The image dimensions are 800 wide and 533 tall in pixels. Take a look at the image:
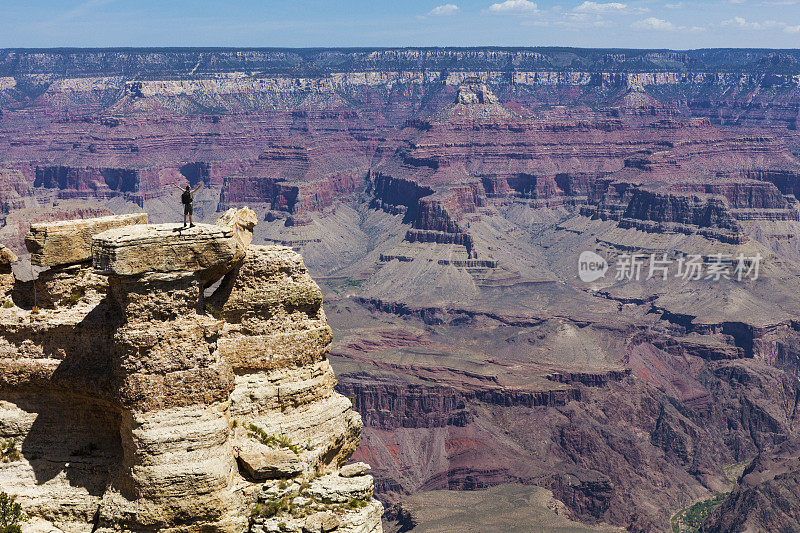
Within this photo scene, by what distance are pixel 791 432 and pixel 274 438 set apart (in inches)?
6220

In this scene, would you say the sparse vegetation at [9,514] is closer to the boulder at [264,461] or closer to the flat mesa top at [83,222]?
the boulder at [264,461]

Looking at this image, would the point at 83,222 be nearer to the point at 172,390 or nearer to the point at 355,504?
the point at 172,390

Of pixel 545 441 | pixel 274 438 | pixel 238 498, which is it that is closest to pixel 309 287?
pixel 274 438

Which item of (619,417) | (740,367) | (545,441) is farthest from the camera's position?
(740,367)

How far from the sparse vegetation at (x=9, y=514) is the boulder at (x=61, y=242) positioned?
843cm

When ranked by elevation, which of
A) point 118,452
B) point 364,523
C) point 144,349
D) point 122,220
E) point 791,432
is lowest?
point 791,432

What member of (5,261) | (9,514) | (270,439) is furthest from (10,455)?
(270,439)

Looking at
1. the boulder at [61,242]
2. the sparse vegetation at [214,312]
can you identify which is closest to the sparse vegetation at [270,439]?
the sparse vegetation at [214,312]

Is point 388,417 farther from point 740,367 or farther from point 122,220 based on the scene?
point 122,220

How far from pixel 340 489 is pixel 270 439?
346 centimetres

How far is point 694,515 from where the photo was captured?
136 meters

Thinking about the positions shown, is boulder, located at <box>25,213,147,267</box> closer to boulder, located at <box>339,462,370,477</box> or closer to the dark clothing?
the dark clothing

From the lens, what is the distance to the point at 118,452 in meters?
34.2

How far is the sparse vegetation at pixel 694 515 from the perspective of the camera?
130 m
